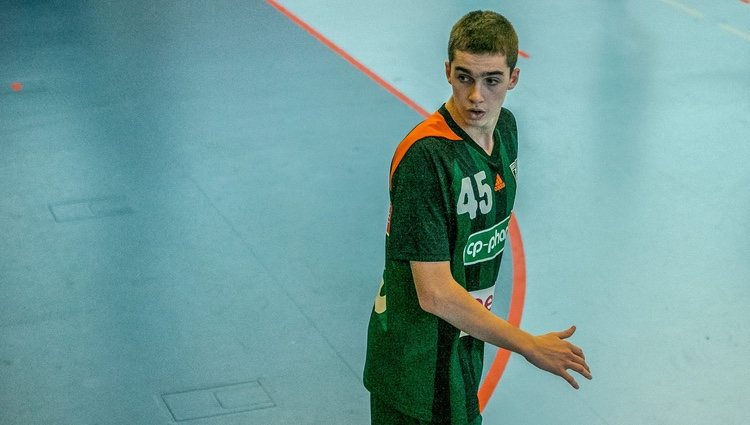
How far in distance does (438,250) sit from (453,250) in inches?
6.0

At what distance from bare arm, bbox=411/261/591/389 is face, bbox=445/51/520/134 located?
434mm

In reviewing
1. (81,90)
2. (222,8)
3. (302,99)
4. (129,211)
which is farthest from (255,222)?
(222,8)

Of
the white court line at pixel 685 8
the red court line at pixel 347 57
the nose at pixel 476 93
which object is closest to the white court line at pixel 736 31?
the white court line at pixel 685 8

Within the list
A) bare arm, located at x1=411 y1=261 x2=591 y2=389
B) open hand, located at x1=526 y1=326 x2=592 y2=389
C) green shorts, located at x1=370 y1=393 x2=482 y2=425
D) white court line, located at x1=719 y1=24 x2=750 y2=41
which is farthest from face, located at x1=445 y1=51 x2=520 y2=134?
white court line, located at x1=719 y1=24 x2=750 y2=41

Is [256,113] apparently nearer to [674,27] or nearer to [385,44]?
[385,44]

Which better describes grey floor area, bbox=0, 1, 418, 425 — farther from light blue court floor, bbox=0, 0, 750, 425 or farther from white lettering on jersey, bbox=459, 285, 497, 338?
white lettering on jersey, bbox=459, 285, 497, 338

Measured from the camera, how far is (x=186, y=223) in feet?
25.4

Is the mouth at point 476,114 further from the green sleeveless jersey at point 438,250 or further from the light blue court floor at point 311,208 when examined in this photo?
the light blue court floor at point 311,208

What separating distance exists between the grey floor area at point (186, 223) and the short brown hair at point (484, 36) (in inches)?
110

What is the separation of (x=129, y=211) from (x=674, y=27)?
21.8ft

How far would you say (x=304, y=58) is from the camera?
11117mm

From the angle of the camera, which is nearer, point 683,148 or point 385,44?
point 683,148

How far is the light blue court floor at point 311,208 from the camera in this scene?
595 centimetres

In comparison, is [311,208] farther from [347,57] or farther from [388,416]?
[388,416]
